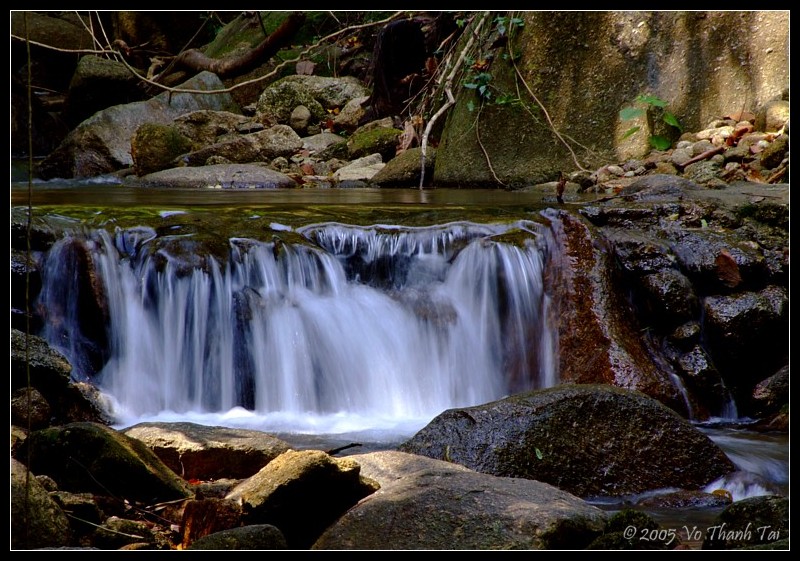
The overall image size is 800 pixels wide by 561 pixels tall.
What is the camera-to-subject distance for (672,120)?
32.7 feet

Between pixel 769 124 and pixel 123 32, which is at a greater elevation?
pixel 123 32

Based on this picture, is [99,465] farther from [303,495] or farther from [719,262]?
[719,262]

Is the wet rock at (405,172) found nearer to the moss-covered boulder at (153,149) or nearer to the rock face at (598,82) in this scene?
the rock face at (598,82)

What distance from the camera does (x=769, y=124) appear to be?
30.1 ft

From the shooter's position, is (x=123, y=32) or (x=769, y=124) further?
(x=123, y=32)

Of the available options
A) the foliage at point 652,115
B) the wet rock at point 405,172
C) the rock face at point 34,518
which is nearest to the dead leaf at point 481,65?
the wet rock at point 405,172

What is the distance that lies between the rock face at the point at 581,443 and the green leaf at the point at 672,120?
663 centimetres

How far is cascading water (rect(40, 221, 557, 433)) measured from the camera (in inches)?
213

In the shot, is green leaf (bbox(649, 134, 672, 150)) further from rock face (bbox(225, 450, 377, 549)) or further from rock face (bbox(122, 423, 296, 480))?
rock face (bbox(225, 450, 377, 549))

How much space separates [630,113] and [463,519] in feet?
26.7

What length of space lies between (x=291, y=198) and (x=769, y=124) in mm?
5317

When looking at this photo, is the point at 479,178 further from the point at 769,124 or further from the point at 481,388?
the point at 481,388

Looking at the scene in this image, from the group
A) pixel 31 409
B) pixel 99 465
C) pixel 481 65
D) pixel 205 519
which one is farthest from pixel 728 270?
pixel 481 65
